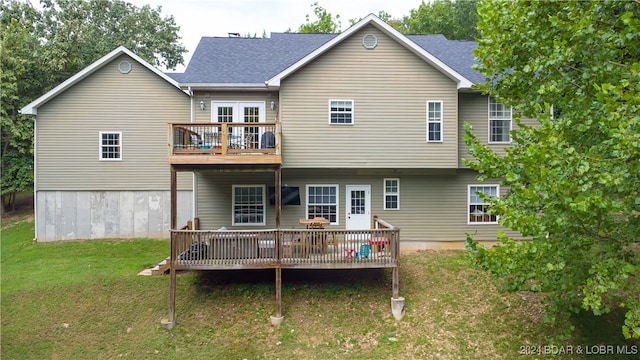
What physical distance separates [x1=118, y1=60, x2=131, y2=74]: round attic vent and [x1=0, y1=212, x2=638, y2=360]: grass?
7.24 meters

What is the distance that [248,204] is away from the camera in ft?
41.6

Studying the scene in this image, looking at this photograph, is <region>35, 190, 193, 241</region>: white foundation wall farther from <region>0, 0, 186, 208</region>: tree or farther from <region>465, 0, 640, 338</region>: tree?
<region>465, 0, 640, 338</region>: tree

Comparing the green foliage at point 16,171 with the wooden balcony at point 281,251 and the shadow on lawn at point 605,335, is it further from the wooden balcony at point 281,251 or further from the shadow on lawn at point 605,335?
the shadow on lawn at point 605,335

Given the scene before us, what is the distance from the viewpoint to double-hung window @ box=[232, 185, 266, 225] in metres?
12.7

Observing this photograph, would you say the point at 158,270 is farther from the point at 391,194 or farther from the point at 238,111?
the point at 391,194

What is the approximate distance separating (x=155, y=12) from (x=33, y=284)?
28.1 meters

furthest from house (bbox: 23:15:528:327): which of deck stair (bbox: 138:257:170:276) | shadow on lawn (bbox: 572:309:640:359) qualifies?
shadow on lawn (bbox: 572:309:640:359)

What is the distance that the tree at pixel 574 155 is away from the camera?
4938 mm

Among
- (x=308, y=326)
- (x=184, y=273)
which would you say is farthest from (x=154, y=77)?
(x=308, y=326)

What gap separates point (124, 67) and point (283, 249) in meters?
10.0

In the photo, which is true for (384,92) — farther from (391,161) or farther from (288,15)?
(288,15)

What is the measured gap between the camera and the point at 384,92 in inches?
458

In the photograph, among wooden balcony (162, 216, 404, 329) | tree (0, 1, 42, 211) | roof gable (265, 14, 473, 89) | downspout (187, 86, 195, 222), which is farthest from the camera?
tree (0, 1, 42, 211)

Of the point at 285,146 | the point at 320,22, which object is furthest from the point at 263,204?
the point at 320,22
